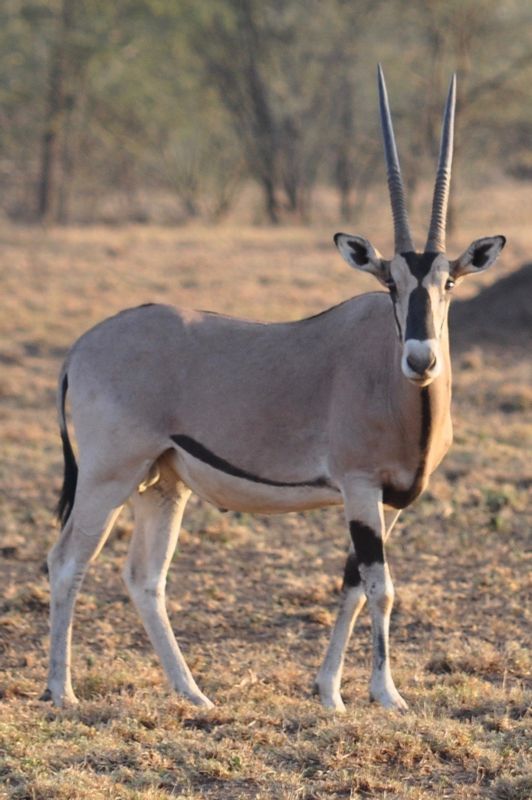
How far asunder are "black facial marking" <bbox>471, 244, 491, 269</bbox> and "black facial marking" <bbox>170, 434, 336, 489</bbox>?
1.22 metres

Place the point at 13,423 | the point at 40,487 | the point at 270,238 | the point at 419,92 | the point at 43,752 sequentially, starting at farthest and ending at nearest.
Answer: the point at 419,92, the point at 270,238, the point at 13,423, the point at 40,487, the point at 43,752

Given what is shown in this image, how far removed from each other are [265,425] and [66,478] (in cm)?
118

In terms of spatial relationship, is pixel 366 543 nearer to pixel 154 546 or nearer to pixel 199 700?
pixel 199 700

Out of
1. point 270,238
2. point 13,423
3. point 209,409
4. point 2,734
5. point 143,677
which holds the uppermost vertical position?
point 209,409

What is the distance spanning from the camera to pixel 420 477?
627 cm

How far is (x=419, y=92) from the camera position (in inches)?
1357

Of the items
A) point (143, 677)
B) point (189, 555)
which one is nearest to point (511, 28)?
point (189, 555)

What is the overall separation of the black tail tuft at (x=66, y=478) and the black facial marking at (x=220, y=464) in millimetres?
694

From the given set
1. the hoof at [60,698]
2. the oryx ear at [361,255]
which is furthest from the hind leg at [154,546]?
the oryx ear at [361,255]

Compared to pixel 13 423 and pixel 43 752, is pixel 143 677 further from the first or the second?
pixel 13 423

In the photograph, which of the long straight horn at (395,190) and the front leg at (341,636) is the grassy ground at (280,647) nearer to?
the front leg at (341,636)

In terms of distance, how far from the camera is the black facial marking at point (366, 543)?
621 centimetres

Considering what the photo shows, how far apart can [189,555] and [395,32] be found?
2705cm

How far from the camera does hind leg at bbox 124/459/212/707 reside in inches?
271
